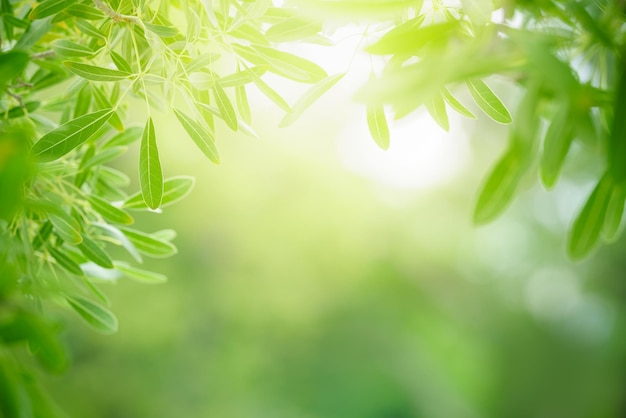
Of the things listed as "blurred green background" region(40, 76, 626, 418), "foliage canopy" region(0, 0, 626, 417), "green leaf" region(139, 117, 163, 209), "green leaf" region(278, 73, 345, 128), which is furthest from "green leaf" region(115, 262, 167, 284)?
"blurred green background" region(40, 76, 626, 418)

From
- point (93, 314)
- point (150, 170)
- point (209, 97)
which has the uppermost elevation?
point (209, 97)

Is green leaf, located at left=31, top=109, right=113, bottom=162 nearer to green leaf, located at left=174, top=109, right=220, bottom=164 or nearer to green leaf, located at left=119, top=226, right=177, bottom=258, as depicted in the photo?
green leaf, located at left=174, top=109, right=220, bottom=164

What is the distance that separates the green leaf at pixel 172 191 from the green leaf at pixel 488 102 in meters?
0.41

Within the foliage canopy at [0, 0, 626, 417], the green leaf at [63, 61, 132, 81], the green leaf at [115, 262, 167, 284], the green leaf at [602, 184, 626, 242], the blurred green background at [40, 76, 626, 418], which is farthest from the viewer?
the blurred green background at [40, 76, 626, 418]

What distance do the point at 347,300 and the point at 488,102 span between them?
5044mm

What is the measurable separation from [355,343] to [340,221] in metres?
1.47

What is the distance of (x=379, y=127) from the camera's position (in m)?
0.76

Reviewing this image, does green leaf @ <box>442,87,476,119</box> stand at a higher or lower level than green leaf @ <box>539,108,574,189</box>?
higher

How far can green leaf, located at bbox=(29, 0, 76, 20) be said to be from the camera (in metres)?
0.67

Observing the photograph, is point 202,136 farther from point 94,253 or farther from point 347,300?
point 347,300

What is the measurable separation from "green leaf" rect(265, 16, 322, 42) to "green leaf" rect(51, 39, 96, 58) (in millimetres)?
226

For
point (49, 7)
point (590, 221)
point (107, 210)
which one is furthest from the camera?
point (107, 210)

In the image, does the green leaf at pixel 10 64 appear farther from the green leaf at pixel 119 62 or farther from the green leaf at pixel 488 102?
the green leaf at pixel 488 102

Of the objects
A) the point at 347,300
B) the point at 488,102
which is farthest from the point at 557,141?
the point at 347,300
